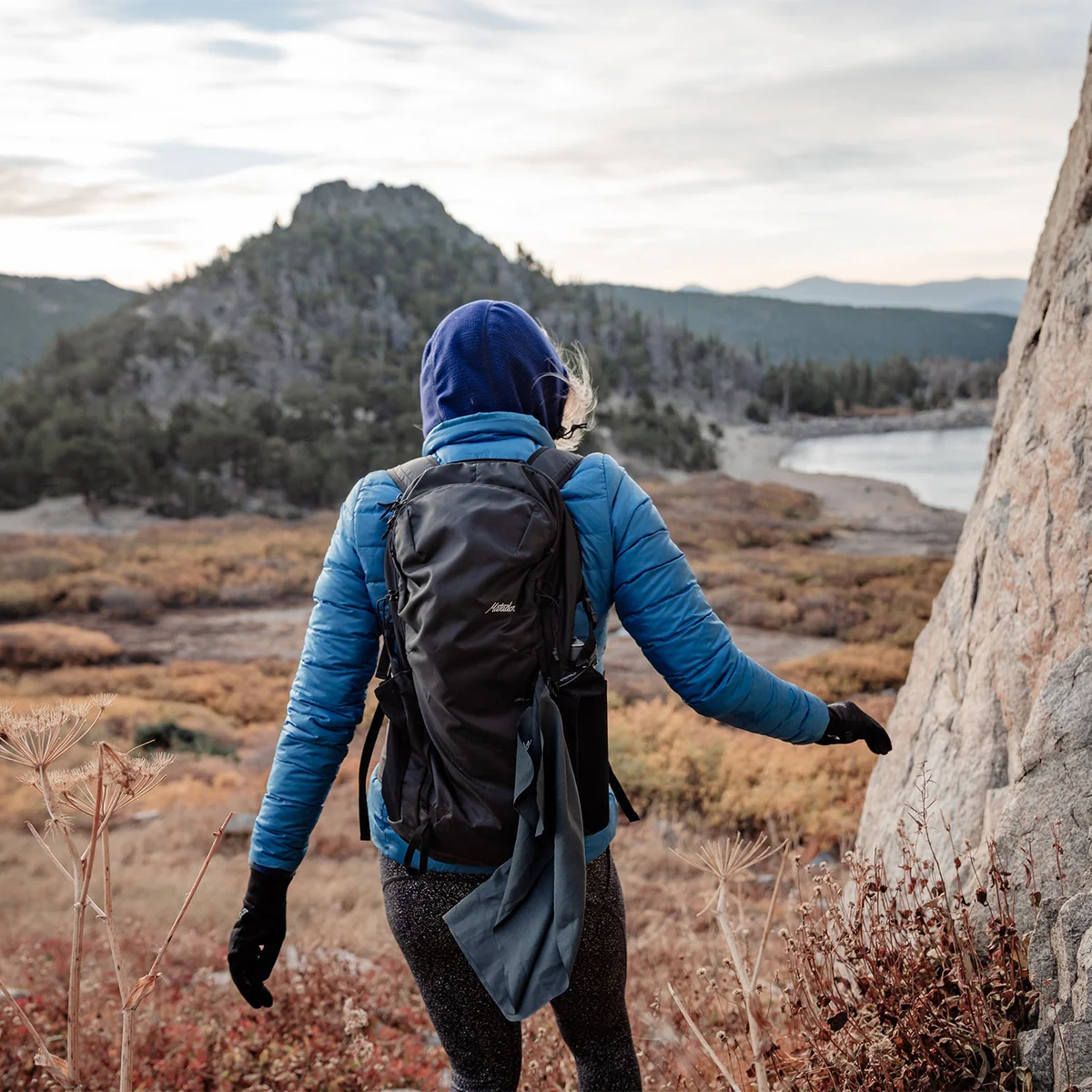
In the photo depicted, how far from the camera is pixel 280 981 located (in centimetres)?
434

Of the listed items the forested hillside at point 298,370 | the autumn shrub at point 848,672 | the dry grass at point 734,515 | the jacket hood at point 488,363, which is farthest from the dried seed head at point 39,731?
the forested hillside at point 298,370

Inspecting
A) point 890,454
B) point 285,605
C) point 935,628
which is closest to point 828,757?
point 935,628

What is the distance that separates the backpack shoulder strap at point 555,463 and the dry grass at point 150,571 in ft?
62.8

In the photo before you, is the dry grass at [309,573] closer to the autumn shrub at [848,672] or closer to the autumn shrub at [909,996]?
the autumn shrub at [848,672]

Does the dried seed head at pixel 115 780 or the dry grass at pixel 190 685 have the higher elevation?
the dried seed head at pixel 115 780

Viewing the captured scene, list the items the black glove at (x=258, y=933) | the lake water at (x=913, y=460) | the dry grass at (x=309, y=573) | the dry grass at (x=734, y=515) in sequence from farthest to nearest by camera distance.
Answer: the lake water at (x=913, y=460), the dry grass at (x=734, y=515), the dry grass at (x=309, y=573), the black glove at (x=258, y=933)

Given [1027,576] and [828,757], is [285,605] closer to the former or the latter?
[828,757]

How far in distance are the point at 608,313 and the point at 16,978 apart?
4015 inches

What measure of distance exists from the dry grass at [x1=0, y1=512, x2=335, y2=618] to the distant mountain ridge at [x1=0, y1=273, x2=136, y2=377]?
109491mm

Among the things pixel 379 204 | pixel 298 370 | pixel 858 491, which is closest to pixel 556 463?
pixel 858 491

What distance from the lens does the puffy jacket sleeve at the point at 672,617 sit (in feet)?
5.68

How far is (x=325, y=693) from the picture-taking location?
182 centimetres

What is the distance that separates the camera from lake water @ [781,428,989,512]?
4178cm

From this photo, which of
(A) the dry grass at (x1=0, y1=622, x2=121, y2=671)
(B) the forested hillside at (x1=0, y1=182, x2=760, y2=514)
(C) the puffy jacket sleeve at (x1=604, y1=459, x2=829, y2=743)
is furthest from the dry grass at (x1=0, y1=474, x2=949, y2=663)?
(C) the puffy jacket sleeve at (x1=604, y1=459, x2=829, y2=743)
